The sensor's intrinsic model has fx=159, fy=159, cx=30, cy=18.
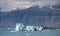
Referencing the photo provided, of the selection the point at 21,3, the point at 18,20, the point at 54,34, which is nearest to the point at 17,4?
the point at 21,3

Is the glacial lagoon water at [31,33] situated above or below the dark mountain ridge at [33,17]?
below

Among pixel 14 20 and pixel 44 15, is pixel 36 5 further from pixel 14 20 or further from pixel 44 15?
pixel 14 20

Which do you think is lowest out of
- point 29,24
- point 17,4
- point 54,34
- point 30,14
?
point 54,34

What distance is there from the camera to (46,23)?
2.77m

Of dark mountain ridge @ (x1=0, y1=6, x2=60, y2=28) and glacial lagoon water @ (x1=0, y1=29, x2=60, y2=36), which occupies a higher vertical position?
dark mountain ridge @ (x1=0, y1=6, x2=60, y2=28)

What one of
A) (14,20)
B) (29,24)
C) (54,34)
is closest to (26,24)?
(29,24)

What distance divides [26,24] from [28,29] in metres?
0.10

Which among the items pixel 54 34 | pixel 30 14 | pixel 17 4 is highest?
pixel 17 4

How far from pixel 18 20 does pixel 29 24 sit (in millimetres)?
203

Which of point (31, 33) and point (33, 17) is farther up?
point (33, 17)

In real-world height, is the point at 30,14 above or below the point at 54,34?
above

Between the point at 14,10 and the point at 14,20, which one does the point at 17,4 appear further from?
the point at 14,20

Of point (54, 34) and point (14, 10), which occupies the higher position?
point (14, 10)

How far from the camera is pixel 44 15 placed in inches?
109
